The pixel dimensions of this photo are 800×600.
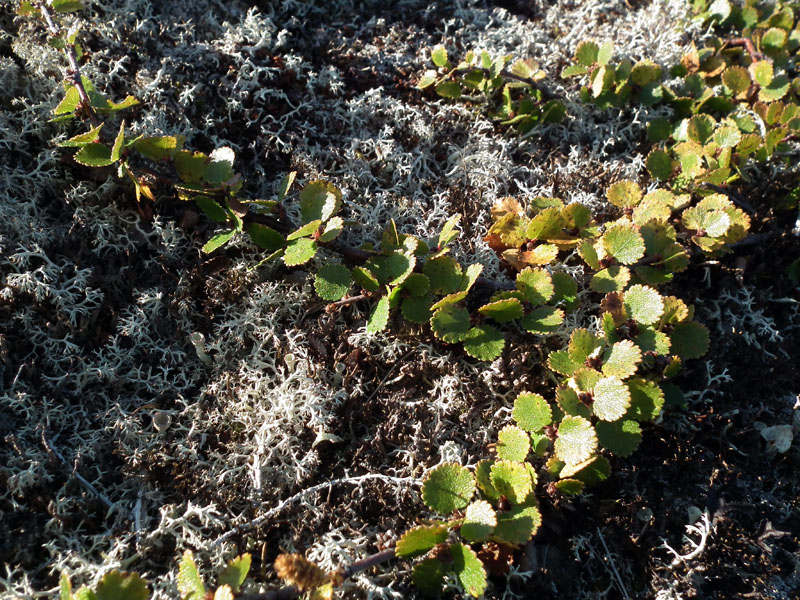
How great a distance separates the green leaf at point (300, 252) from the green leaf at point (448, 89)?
83 centimetres

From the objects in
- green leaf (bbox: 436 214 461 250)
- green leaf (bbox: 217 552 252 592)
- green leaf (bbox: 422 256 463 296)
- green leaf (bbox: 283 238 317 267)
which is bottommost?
green leaf (bbox: 217 552 252 592)

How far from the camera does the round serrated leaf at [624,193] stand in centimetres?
192

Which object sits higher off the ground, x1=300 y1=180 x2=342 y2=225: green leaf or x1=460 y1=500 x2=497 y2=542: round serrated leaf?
x1=300 y1=180 x2=342 y2=225: green leaf

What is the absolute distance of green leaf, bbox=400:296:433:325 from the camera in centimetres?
168

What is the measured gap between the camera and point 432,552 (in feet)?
4.58

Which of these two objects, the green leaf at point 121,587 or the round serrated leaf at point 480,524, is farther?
the round serrated leaf at point 480,524

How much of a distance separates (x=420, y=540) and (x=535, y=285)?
75 cm

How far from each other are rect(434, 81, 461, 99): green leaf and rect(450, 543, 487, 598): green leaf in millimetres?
1506

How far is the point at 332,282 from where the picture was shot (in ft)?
5.53

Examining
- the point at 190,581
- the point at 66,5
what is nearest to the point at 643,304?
the point at 190,581

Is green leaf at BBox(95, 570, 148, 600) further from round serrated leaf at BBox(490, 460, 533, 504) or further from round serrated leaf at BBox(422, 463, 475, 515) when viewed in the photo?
round serrated leaf at BBox(490, 460, 533, 504)

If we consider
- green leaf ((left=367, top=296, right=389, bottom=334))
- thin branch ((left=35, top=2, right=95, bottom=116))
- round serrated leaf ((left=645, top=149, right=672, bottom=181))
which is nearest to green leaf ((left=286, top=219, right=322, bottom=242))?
green leaf ((left=367, top=296, right=389, bottom=334))

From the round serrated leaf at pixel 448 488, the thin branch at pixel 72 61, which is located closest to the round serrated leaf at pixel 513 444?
the round serrated leaf at pixel 448 488

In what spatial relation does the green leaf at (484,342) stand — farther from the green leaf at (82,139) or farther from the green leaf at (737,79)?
the green leaf at (737,79)
